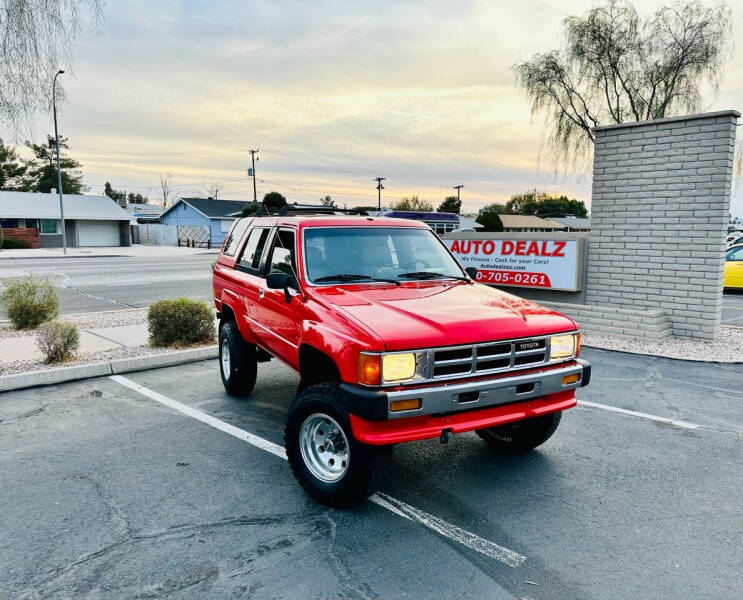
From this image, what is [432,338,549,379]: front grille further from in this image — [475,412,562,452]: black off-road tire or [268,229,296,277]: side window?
[268,229,296,277]: side window

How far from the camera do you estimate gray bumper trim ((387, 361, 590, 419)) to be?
138 inches

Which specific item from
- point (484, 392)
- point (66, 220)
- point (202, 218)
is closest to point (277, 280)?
point (484, 392)

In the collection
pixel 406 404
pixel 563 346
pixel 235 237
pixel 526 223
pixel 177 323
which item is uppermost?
pixel 526 223

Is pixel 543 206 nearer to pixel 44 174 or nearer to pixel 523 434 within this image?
pixel 44 174

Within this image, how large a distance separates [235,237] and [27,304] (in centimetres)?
560

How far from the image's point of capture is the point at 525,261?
11.0 metres

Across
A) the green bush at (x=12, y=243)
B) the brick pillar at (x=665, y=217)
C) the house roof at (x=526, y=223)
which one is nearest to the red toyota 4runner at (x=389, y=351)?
the brick pillar at (x=665, y=217)

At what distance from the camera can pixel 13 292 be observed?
10281mm

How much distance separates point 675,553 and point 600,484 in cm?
95

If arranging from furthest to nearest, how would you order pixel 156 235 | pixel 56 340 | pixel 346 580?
pixel 156 235 → pixel 56 340 → pixel 346 580

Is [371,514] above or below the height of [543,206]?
below

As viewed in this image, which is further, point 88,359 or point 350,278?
point 88,359

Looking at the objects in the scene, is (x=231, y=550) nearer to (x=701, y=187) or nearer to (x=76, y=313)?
(x=701, y=187)

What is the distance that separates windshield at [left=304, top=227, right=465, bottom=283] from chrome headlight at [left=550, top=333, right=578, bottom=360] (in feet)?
4.21
